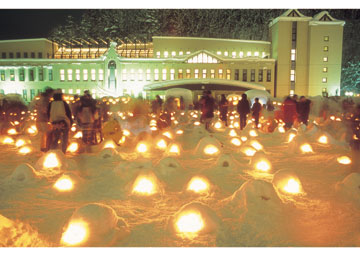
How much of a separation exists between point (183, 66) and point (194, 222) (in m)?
47.7

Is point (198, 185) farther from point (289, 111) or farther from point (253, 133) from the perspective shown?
point (289, 111)

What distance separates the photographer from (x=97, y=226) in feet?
14.1

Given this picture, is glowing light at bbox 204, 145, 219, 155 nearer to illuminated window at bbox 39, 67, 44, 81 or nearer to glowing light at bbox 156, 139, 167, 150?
glowing light at bbox 156, 139, 167, 150

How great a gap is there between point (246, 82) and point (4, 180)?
43834mm

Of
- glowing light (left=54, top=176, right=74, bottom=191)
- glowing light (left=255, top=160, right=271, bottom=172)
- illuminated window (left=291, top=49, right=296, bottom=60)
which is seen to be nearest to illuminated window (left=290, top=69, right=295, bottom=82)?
illuminated window (left=291, top=49, right=296, bottom=60)

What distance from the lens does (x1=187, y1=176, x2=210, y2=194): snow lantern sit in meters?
6.20

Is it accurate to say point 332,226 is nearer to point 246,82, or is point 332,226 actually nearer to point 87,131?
point 87,131

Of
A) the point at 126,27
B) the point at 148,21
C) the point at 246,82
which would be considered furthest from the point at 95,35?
the point at 246,82

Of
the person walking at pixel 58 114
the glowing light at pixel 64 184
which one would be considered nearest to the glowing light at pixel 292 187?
the glowing light at pixel 64 184

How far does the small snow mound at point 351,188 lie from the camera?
579cm

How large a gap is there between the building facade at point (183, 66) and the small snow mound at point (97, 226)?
43619 mm

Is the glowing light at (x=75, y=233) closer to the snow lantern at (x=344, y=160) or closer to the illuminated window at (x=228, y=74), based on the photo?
the snow lantern at (x=344, y=160)

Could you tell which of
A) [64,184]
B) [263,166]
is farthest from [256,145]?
[64,184]

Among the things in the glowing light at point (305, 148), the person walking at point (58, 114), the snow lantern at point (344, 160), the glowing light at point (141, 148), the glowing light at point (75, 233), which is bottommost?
the glowing light at point (141, 148)
